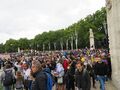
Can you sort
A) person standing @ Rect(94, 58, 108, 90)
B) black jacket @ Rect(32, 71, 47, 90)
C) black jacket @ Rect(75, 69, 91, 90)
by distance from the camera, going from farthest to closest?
person standing @ Rect(94, 58, 108, 90), black jacket @ Rect(75, 69, 91, 90), black jacket @ Rect(32, 71, 47, 90)

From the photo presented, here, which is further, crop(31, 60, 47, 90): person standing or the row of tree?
the row of tree

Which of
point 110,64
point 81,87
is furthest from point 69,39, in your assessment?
point 81,87

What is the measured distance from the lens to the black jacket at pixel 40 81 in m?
8.38

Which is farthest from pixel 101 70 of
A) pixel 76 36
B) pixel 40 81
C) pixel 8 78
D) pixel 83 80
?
pixel 76 36

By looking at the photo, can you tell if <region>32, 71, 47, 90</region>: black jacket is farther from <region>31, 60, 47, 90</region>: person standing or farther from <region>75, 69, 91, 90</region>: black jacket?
<region>75, 69, 91, 90</region>: black jacket

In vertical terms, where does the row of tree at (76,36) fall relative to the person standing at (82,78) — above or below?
above

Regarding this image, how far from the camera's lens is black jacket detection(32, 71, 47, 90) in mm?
8383

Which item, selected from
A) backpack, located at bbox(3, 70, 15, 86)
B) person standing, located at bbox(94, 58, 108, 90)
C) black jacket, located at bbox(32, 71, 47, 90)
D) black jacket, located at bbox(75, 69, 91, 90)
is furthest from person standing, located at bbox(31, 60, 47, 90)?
person standing, located at bbox(94, 58, 108, 90)

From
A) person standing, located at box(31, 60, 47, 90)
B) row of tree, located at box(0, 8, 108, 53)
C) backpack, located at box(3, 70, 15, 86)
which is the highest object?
row of tree, located at box(0, 8, 108, 53)

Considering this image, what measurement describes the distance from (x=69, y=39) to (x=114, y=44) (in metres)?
122

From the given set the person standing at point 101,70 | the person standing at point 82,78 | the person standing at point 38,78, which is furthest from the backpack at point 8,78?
Result: the person standing at point 38,78

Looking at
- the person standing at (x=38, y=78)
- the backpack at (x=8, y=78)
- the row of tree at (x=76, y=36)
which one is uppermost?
the row of tree at (x=76, y=36)

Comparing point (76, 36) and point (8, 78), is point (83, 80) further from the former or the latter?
point (76, 36)

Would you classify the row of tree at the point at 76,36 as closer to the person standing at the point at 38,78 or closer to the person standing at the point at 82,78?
the person standing at the point at 82,78
